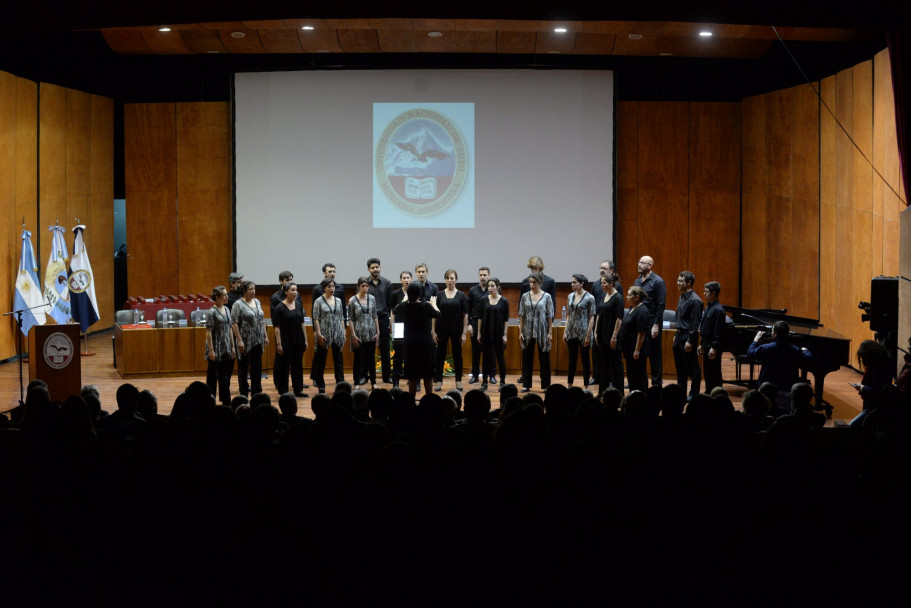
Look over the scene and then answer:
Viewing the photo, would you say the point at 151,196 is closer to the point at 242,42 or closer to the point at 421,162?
the point at 242,42

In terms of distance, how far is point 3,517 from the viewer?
14.6ft

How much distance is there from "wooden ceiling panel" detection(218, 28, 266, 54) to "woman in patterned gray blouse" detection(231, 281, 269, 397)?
4178 millimetres

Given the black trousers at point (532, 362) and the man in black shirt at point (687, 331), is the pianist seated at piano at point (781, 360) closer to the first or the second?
the man in black shirt at point (687, 331)

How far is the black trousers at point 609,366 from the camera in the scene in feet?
33.8

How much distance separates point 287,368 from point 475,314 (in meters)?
2.23

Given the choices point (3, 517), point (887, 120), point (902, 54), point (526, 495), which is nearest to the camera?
point (526, 495)

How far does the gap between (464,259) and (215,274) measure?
13.0ft

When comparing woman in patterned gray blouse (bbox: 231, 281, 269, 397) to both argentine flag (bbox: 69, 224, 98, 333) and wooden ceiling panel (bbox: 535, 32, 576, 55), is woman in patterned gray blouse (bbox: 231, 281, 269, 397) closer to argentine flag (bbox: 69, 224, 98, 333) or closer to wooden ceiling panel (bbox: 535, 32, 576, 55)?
argentine flag (bbox: 69, 224, 98, 333)

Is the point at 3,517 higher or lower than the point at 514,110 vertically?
lower

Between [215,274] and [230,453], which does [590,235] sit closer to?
[215,274]

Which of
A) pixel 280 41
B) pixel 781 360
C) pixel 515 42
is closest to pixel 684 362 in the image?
pixel 781 360

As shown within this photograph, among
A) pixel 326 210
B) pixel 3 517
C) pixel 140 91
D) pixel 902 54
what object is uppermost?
pixel 140 91

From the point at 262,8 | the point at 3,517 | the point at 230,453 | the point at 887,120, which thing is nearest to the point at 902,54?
the point at 887,120

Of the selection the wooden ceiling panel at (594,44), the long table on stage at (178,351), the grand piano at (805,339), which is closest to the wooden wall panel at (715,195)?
the wooden ceiling panel at (594,44)
